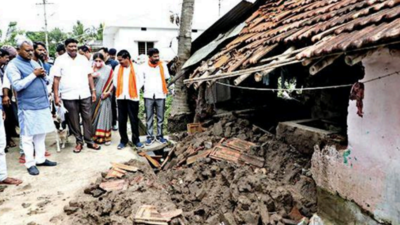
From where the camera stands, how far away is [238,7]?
7.15 metres

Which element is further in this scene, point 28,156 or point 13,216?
point 28,156

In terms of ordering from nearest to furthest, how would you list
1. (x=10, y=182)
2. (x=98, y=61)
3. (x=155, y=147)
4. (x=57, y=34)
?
(x=10, y=182)
(x=98, y=61)
(x=155, y=147)
(x=57, y=34)

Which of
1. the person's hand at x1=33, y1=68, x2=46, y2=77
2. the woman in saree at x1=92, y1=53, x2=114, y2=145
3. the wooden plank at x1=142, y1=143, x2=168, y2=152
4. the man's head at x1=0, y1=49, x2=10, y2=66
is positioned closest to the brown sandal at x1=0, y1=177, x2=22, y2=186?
the person's hand at x1=33, y1=68, x2=46, y2=77

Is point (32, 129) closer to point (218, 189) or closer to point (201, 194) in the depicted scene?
point (201, 194)

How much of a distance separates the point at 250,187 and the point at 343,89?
6.43 feet

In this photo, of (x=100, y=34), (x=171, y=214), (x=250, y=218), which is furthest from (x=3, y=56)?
(x=100, y=34)

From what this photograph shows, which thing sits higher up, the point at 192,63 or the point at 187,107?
the point at 192,63

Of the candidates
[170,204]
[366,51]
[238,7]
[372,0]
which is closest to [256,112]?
[238,7]

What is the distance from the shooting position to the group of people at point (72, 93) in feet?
16.4

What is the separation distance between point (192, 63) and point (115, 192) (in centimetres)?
385

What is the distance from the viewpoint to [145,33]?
25203 mm

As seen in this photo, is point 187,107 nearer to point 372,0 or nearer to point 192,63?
point 192,63

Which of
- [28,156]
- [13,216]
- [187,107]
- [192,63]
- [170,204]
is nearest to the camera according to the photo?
[13,216]

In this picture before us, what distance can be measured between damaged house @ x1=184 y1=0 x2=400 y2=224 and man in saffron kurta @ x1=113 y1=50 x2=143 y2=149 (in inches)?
69.2
